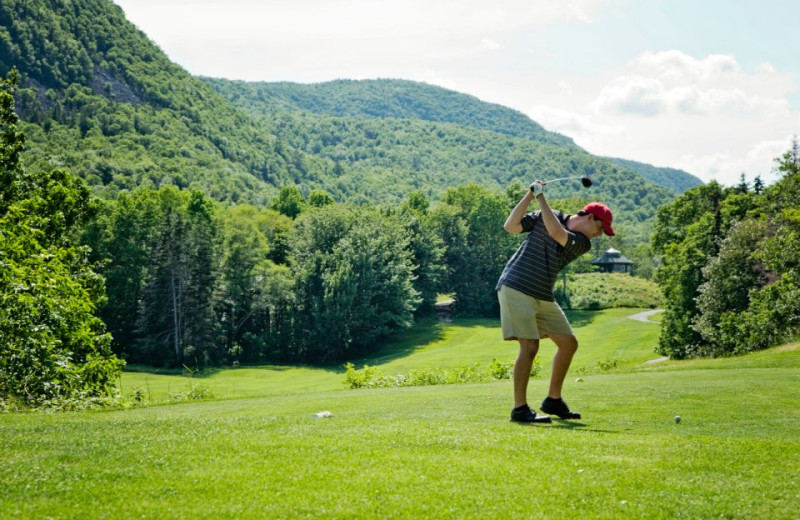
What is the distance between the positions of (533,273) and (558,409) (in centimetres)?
185

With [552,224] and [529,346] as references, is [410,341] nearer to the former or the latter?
[529,346]

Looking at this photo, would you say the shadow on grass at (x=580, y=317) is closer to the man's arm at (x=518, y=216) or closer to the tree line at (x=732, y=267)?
the tree line at (x=732, y=267)

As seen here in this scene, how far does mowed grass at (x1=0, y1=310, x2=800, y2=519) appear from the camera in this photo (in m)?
4.99

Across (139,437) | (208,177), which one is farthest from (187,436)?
(208,177)

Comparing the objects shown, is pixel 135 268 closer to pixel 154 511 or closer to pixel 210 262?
pixel 210 262

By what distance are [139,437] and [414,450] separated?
9.54ft

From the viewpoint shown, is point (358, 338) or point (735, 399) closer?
point (735, 399)

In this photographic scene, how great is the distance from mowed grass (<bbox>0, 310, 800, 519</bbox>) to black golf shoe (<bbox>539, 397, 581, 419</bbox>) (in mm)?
383

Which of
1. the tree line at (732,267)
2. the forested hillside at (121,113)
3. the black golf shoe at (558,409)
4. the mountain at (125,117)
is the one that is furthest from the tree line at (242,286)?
the black golf shoe at (558,409)

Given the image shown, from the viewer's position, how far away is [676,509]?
16.5 ft

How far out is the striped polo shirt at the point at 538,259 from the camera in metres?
8.66

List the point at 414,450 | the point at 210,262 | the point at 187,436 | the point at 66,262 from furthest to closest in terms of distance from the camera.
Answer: the point at 210,262 → the point at 66,262 → the point at 187,436 → the point at 414,450

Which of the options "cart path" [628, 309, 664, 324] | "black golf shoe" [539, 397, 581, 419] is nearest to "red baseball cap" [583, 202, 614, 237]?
"black golf shoe" [539, 397, 581, 419]

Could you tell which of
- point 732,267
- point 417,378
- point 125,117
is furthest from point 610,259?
point 417,378
